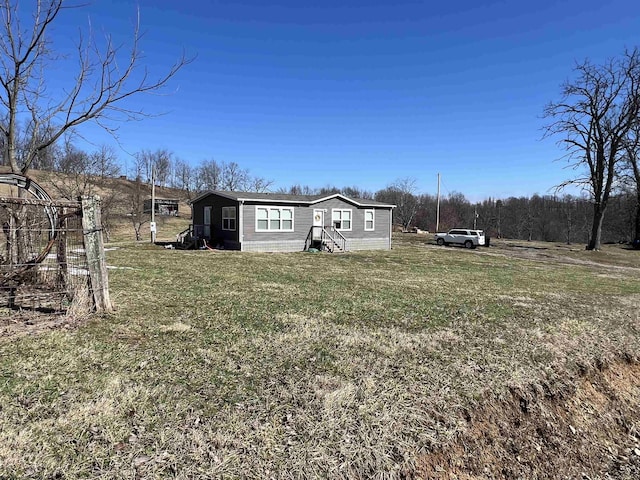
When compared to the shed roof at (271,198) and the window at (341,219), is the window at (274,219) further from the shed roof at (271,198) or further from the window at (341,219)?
the window at (341,219)

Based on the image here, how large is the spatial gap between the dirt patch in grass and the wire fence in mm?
5051

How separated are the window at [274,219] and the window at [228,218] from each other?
3.99ft

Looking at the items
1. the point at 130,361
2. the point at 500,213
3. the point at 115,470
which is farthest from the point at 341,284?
the point at 500,213

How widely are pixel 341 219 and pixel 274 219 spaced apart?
13.9 ft

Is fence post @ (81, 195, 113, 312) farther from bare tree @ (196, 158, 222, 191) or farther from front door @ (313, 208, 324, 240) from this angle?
bare tree @ (196, 158, 222, 191)

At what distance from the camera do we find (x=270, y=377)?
3.55 meters

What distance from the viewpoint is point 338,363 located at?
3973 millimetres

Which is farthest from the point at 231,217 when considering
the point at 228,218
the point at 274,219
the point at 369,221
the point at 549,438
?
the point at 549,438

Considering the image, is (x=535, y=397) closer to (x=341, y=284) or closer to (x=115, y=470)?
(x=115, y=470)

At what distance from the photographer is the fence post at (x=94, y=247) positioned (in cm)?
491

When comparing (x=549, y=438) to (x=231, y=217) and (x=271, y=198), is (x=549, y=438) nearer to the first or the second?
(x=271, y=198)

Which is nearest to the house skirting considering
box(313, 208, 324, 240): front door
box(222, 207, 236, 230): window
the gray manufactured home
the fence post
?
the gray manufactured home

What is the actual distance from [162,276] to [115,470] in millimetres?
7335

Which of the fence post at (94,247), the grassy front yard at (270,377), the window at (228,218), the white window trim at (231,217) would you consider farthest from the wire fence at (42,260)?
the window at (228,218)
